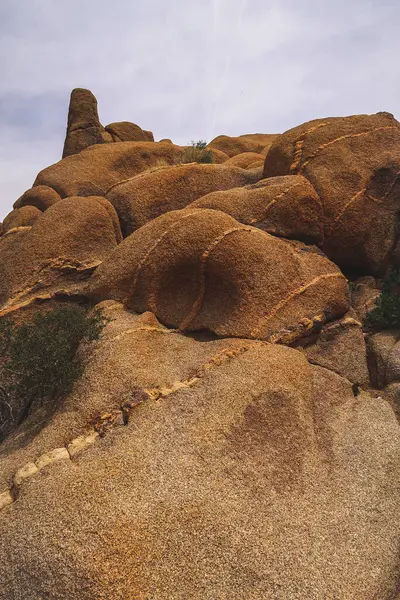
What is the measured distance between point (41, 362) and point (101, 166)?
730 inches

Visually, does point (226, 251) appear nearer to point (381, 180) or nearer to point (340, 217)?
point (340, 217)

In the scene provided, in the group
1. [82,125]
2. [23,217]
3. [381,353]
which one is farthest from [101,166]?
[381,353]

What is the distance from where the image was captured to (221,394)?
11664 millimetres

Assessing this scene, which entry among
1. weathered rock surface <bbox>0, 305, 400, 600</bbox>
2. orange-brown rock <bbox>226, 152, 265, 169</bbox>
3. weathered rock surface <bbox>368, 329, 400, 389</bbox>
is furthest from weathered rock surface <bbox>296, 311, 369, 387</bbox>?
orange-brown rock <bbox>226, 152, 265, 169</bbox>

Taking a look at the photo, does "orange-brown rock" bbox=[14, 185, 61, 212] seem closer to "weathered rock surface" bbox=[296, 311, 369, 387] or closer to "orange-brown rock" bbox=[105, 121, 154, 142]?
"orange-brown rock" bbox=[105, 121, 154, 142]

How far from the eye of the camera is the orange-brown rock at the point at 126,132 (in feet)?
121

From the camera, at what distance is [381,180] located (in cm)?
1959

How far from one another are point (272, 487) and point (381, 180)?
15.2 m

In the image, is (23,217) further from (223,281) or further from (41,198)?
(223,281)

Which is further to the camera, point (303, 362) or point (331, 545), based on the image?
point (303, 362)

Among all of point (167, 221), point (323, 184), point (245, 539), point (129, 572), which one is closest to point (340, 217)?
point (323, 184)

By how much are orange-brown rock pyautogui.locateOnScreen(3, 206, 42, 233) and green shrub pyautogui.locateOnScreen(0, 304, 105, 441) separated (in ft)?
32.4

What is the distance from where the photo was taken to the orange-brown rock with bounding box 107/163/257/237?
2142cm

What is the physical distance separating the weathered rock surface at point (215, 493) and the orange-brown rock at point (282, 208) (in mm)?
6582
